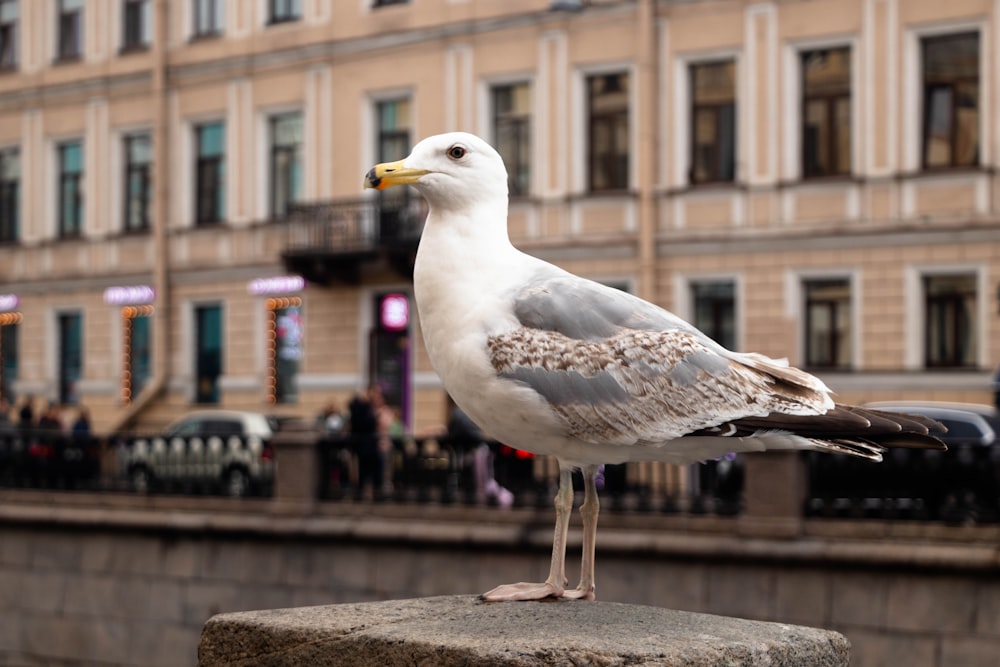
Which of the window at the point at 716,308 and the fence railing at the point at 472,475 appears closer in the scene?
the fence railing at the point at 472,475

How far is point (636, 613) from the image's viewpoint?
497cm

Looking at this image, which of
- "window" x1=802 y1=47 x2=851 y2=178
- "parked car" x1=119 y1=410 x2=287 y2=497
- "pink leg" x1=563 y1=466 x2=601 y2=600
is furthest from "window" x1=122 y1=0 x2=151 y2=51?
"pink leg" x1=563 y1=466 x2=601 y2=600

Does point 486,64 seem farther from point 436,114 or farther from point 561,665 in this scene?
point 561,665

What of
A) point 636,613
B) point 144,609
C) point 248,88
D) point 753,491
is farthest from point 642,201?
point 636,613

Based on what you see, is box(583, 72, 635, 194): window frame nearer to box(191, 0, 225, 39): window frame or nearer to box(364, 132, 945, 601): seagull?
box(191, 0, 225, 39): window frame

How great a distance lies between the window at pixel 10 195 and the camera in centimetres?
3312

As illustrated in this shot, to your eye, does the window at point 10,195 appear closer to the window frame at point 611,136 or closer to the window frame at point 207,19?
the window frame at point 207,19

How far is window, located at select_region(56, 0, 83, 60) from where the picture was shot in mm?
32156

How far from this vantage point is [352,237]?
27.1 metres

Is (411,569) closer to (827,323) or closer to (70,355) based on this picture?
(827,323)

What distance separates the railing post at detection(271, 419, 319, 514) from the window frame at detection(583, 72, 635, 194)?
32.8ft

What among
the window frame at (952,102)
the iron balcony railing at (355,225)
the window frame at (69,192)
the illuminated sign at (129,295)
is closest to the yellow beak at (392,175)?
the window frame at (952,102)

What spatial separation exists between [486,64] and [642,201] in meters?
3.49

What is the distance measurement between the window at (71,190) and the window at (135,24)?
2.12 m
